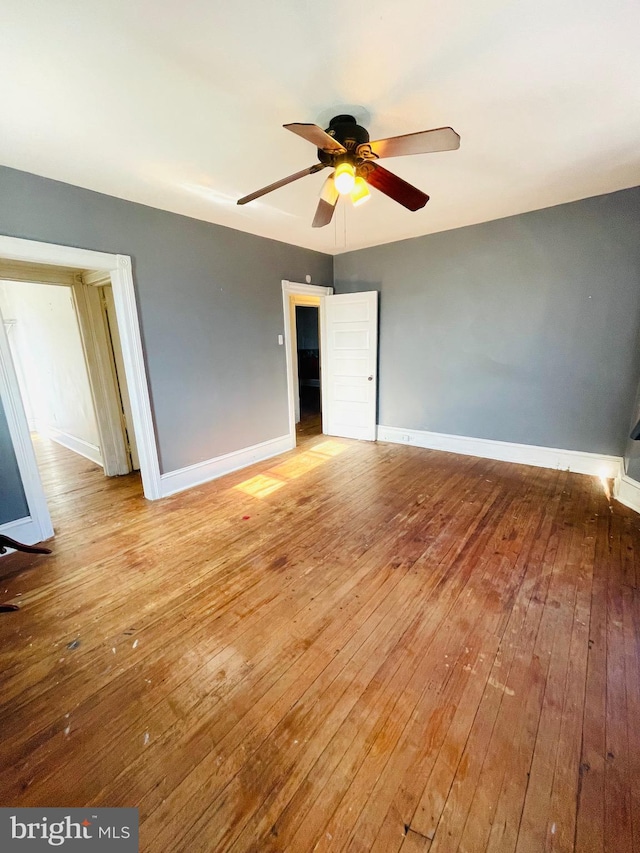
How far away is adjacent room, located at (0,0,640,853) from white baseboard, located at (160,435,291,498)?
0.04m

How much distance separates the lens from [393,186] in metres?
2.04

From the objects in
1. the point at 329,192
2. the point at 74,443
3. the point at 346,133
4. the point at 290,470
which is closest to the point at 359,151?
the point at 346,133

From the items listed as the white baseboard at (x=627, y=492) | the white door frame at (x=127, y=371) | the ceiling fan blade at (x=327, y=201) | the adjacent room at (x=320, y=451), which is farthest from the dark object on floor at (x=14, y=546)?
the white baseboard at (x=627, y=492)

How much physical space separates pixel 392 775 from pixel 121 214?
3925 millimetres

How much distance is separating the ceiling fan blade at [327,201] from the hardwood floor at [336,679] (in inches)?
93.0

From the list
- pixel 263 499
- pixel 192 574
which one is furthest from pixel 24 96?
pixel 263 499

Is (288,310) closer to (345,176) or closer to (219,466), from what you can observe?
(219,466)

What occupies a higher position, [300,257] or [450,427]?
[300,257]

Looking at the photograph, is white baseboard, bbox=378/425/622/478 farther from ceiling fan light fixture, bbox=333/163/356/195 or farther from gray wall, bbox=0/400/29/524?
gray wall, bbox=0/400/29/524

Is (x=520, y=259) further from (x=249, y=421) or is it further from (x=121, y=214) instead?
(x=121, y=214)

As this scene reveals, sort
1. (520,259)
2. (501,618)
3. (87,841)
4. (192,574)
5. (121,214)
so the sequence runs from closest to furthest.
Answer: (87,841) → (501,618) → (192,574) → (121,214) → (520,259)

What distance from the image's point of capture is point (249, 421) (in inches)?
164

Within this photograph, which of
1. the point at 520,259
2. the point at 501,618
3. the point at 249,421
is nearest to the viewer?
the point at 501,618

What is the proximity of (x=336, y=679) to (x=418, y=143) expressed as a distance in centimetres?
252
